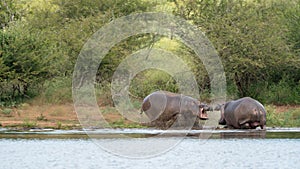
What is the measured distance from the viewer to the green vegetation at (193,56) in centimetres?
3350

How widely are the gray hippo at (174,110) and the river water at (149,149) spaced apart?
1.47m

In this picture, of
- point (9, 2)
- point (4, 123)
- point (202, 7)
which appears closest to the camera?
point (4, 123)

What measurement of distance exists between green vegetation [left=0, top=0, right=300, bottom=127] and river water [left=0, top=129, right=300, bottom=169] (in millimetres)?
8764

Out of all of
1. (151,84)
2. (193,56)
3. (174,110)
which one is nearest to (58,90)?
(151,84)

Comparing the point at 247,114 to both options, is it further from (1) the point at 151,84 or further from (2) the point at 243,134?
(1) the point at 151,84

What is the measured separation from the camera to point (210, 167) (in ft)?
55.0

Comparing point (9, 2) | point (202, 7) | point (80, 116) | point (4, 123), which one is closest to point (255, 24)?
point (202, 7)

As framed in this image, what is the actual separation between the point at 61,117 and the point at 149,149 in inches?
432

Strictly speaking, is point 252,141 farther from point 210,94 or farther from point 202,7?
point 202,7

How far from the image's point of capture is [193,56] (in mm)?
35781

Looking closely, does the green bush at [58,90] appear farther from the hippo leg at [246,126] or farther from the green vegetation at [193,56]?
the hippo leg at [246,126]

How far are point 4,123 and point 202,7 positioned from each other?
513 inches

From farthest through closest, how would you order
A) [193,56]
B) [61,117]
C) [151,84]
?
1. [193,56]
2. [151,84]
3. [61,117]

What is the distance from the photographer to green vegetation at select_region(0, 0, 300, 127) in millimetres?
33500
